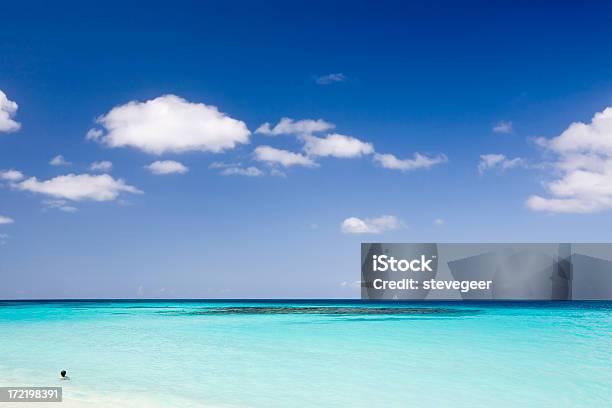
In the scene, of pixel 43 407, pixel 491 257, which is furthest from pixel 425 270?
pixel 43 407

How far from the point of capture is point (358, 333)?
24891mm

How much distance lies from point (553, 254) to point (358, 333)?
2768 cm

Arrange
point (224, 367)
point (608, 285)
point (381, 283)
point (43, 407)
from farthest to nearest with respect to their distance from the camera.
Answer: point (608, 285)
point (381, 283)
point (224, 367)
point (43, 407)

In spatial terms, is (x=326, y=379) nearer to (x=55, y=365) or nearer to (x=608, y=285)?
(x=55, y=365)

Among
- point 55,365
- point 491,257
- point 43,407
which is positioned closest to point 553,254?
point 491,257

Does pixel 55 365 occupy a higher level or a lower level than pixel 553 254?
lower

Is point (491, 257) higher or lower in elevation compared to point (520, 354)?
higher

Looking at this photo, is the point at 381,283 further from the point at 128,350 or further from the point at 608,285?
the point at 608,285

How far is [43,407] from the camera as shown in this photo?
32.1 ft

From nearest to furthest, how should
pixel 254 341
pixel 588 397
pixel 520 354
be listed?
1. pixel 588 397
2. pixel 520 354
3. pixel 254 341

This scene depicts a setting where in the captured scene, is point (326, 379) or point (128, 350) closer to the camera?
point (326, 379)

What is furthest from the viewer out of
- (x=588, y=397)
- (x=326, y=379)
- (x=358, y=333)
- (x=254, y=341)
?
(x=358, y=333)

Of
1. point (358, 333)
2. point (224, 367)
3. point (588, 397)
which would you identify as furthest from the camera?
point (358, 333)

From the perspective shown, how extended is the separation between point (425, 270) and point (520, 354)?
1662 centimetres
